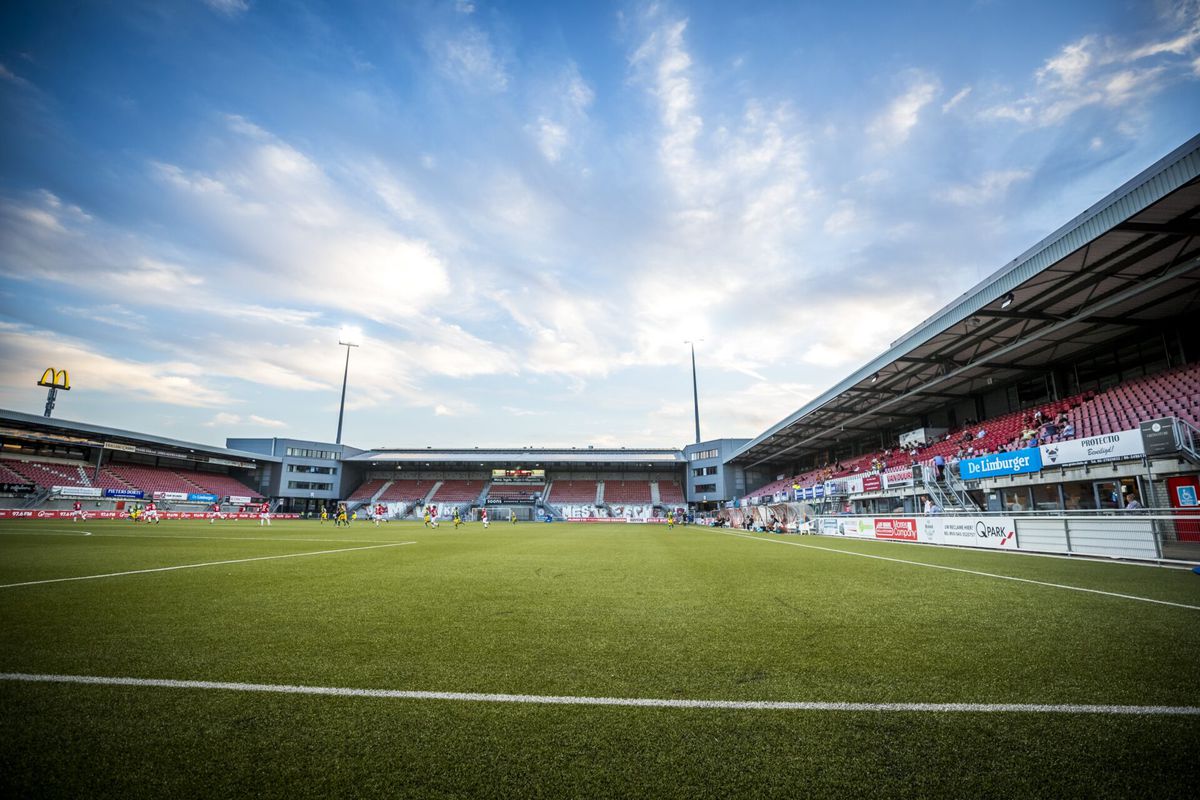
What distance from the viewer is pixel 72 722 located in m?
2.42

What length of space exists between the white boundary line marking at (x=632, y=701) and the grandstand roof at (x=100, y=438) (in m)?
54.4

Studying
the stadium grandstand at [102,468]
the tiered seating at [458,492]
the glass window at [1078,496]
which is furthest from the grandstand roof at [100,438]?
the glass window at [1078,496]

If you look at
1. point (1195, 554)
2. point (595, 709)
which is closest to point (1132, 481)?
point (1195, 554)

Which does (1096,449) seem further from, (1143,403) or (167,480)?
(167,480)

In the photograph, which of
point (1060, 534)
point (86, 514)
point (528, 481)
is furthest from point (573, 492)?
point (1060, 534)

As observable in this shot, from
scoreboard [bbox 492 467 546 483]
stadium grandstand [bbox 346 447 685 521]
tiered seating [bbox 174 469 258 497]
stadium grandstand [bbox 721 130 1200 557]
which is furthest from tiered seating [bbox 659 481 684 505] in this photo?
tiered seating [bbox 174 469 258 497]

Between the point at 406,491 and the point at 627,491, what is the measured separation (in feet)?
98.5

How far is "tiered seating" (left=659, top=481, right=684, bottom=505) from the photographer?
65.1m

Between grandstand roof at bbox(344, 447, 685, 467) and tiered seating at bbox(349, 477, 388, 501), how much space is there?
4.30m

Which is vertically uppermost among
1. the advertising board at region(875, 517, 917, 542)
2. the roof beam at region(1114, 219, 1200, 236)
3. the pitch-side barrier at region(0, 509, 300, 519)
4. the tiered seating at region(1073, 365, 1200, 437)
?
the roof beam at region(1114, 219, 1200, 236)

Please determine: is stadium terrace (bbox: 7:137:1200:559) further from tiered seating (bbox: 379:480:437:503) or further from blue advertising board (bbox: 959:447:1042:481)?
tiered seating (bbox: 379:480:437:503)

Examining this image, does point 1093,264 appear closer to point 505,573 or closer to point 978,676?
point 978,676

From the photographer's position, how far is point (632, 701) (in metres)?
2.81

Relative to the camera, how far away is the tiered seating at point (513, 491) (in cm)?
6512
